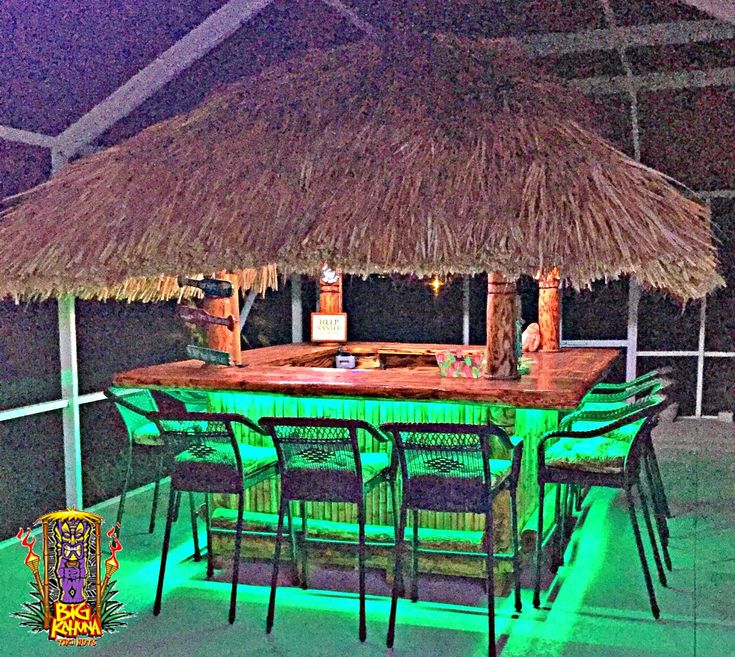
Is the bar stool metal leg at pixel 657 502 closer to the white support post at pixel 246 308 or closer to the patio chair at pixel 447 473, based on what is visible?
the patio chair at pixel 447 473

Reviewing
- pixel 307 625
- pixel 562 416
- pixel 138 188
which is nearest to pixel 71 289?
pixel 138 188

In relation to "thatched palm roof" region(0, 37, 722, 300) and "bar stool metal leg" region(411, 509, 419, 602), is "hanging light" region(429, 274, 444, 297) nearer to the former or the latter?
"thatched palm roof" region(0, 37, 722, 300)

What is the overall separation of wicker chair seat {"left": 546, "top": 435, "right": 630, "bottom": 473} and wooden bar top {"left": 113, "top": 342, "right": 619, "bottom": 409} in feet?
0.82

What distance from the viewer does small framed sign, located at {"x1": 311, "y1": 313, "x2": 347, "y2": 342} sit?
22.3 feet

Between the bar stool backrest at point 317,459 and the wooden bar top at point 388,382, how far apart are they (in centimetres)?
47

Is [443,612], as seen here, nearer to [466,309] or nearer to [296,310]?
[296,310]

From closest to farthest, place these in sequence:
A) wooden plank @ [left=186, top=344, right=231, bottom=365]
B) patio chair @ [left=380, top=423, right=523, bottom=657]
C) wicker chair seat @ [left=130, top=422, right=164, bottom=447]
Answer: patio chair @ [left=380, top=423, right=523, bottom=657]
wicker chair seat @ [left=130, top=422, right=164, bottom=447]
wooden plank @ [left=186, top=344, right=231, bottom=365]

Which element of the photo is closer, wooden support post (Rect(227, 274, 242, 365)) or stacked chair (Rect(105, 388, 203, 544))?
stacked chair (Rect(105, 388, 203, 544))

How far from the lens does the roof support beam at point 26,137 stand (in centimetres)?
418

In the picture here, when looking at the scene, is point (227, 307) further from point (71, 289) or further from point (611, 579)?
point (611, 579)

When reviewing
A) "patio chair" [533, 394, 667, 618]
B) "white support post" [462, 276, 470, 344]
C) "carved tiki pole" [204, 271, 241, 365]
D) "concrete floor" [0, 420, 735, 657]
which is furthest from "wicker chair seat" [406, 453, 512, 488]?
"white support post" [462, 276, 470, 344]

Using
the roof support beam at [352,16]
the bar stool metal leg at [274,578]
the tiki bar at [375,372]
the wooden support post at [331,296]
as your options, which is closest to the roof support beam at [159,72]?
the tiki bar at [375,372]

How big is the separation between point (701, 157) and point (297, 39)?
14.2ft

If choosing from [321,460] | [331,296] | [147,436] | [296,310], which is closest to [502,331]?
[321,460]
